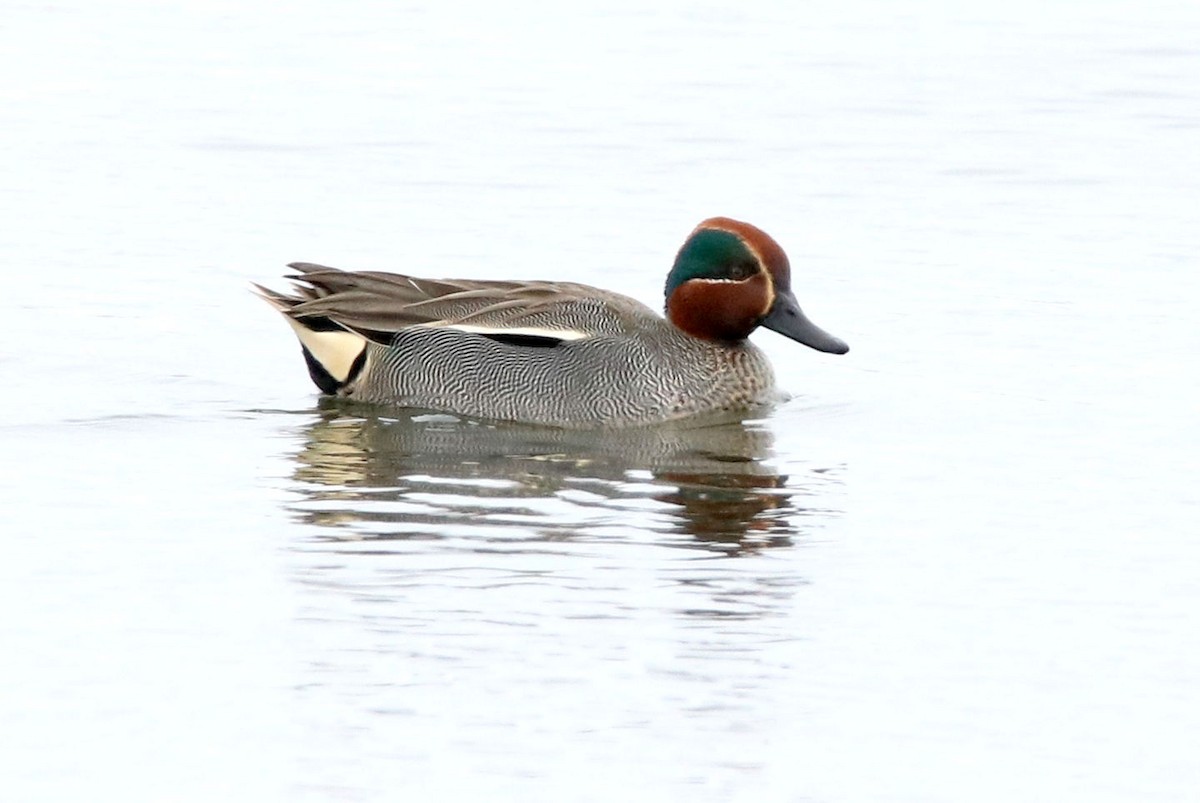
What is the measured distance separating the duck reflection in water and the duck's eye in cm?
74

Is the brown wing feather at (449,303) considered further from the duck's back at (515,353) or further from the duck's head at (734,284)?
the duck's head at (734,284)

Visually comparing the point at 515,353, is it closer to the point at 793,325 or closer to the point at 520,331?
the point at 520,331

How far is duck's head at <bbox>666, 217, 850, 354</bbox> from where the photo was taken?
455 inches

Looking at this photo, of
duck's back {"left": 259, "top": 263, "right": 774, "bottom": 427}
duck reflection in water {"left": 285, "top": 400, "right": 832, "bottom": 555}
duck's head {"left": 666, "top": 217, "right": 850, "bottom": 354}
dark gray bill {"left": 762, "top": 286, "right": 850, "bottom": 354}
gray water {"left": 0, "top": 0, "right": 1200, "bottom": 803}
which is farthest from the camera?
duck's head {"left": 666, "top": 217, "right": 850, "bottom": 354}

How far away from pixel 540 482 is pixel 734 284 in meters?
2.05

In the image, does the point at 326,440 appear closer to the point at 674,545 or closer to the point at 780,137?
the point at 674,545

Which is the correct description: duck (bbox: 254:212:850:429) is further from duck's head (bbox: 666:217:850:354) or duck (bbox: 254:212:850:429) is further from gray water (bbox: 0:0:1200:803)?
gray water (bbox: 0:0:1200:803)

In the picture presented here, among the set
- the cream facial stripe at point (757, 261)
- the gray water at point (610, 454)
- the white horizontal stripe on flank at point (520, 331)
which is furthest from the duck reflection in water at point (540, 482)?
the cream facial stripe at point (757, 261)

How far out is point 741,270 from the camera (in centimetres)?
1162

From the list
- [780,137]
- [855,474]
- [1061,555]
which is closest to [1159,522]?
[1061,555]

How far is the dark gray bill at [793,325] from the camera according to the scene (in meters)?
11.4

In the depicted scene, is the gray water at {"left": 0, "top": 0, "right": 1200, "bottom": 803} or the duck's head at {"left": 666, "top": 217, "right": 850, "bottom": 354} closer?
the gray water at {"left": 0, "top": 0, "right": 1200, "bottom": 803}

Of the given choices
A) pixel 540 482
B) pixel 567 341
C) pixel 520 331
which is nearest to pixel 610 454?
pixel 540 482

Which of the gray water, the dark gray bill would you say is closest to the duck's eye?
the dark gray bill
